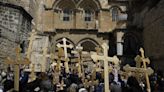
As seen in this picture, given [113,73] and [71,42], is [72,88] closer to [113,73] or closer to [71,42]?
[113,73]

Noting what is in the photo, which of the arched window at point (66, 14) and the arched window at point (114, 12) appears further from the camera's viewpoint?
the arched window at point (114, 12)

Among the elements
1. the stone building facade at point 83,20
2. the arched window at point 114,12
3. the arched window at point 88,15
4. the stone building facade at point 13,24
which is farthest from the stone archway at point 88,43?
the stone building facade at point 13,24

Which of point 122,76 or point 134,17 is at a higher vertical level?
point 134,17

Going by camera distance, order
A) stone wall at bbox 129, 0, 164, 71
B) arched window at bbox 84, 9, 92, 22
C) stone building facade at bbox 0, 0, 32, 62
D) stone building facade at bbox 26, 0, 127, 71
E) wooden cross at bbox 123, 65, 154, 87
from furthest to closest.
Result: arched window at bbox 84, 9, 92, 22
stone building facade at bbox 26, 0, 127, 71
stone wall at bbox 129, 0, 164, 71
stone building facade at bbox 0, 0, 32, 62
wooden cross at bbox 123, 65, 154, 87

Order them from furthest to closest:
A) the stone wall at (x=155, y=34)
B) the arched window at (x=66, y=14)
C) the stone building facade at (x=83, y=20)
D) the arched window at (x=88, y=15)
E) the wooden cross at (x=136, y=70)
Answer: the arched window at (x=88, y=15), the arched window at (x=66, y=14), the stone building facade at (x=83, y=20), the stone wall at (x=155, y=34), the wooden cross at (x=136, y=70)

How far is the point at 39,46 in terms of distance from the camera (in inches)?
883

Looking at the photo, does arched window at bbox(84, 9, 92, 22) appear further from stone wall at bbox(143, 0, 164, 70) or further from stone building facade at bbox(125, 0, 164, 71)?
stone wall at bbox(143, 0, 164, 70)

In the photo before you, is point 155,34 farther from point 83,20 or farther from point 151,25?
point 83,20

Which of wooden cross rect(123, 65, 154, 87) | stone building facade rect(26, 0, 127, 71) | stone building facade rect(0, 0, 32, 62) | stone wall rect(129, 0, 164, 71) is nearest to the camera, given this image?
wooden cross rect(123, 65, 154, 87)

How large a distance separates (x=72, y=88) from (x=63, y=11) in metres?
22.4

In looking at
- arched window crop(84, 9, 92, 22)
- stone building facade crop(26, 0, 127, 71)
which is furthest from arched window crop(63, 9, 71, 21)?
arched window crop(84, 9, 92, 22)

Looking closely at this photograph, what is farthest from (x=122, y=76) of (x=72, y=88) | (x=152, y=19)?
(x=152, y=19)

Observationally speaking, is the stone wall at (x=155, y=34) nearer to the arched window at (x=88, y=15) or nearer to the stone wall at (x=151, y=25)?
the stone wall at (x=151, y=25)

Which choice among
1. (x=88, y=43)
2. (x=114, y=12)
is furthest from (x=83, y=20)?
(x=114, y=12)
